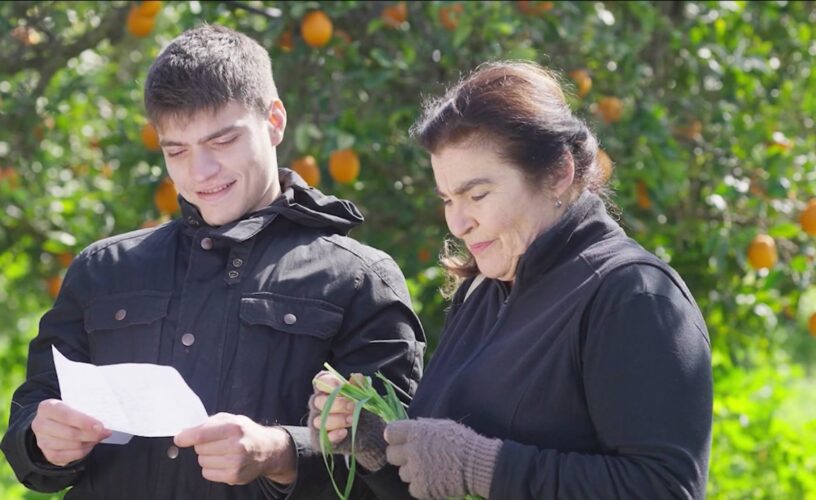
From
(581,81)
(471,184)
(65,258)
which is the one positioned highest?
(471,184)

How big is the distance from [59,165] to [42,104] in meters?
0.84

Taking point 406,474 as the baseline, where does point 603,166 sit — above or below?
→ above

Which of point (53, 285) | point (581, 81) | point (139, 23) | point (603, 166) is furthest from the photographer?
point (53, 285)

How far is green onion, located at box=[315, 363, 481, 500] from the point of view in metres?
2.17

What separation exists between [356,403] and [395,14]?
231cm

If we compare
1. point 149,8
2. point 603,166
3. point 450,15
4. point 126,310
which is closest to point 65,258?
point 149,8

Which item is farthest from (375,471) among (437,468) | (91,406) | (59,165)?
(59,165)

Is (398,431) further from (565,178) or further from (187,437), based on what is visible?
(565,178)

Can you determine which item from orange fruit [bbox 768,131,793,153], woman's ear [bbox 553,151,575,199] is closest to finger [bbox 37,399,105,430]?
woman's ear [bbox 553,151,575,199]

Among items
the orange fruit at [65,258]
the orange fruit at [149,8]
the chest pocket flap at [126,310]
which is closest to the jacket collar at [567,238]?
the chest pocket flap at [126,310]

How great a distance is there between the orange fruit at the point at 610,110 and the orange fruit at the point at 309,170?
3.33ft

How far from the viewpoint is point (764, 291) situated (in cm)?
453

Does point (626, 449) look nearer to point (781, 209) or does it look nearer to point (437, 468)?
point (437, 468)

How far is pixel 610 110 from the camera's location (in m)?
4.30
